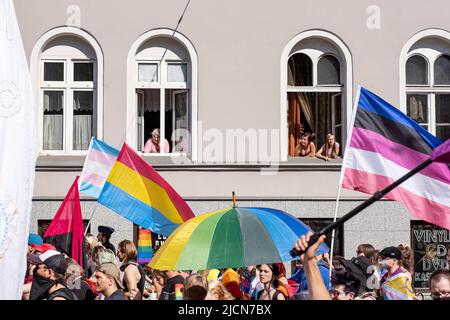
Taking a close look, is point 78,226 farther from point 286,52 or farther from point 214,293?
point 286,52

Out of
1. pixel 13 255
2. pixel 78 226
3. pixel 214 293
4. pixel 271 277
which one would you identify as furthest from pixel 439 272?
pixel 78 226

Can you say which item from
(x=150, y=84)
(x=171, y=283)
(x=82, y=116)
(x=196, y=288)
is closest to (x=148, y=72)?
(x=150, y=84)

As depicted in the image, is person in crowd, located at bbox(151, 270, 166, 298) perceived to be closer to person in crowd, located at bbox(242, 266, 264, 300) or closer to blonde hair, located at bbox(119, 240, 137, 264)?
person in crowd, located at bbox(242, 266, 264, 300)

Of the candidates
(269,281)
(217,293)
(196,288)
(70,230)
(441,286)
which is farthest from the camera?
(70,230)

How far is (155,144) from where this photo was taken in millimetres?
19031

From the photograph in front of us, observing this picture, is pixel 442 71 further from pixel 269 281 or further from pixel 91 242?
pixel 269 281

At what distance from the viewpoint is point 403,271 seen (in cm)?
1051

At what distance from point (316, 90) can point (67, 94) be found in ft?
15.4

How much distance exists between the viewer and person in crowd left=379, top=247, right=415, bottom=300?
9.52 m

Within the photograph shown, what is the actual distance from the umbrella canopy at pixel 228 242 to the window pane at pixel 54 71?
10.2 m

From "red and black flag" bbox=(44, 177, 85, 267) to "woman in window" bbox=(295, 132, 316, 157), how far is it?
22.4 feet

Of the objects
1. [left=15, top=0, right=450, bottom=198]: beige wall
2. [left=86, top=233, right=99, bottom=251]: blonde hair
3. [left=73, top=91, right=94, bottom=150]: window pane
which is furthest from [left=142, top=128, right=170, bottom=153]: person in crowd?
[left=86, top=233, right=99, bottom=251]: blonde hair

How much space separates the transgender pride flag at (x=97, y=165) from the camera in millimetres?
14910

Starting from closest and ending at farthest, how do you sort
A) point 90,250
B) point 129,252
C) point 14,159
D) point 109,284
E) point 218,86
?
point 14,159, point 109,284, point 129,252, point 90,250, point 218,86
